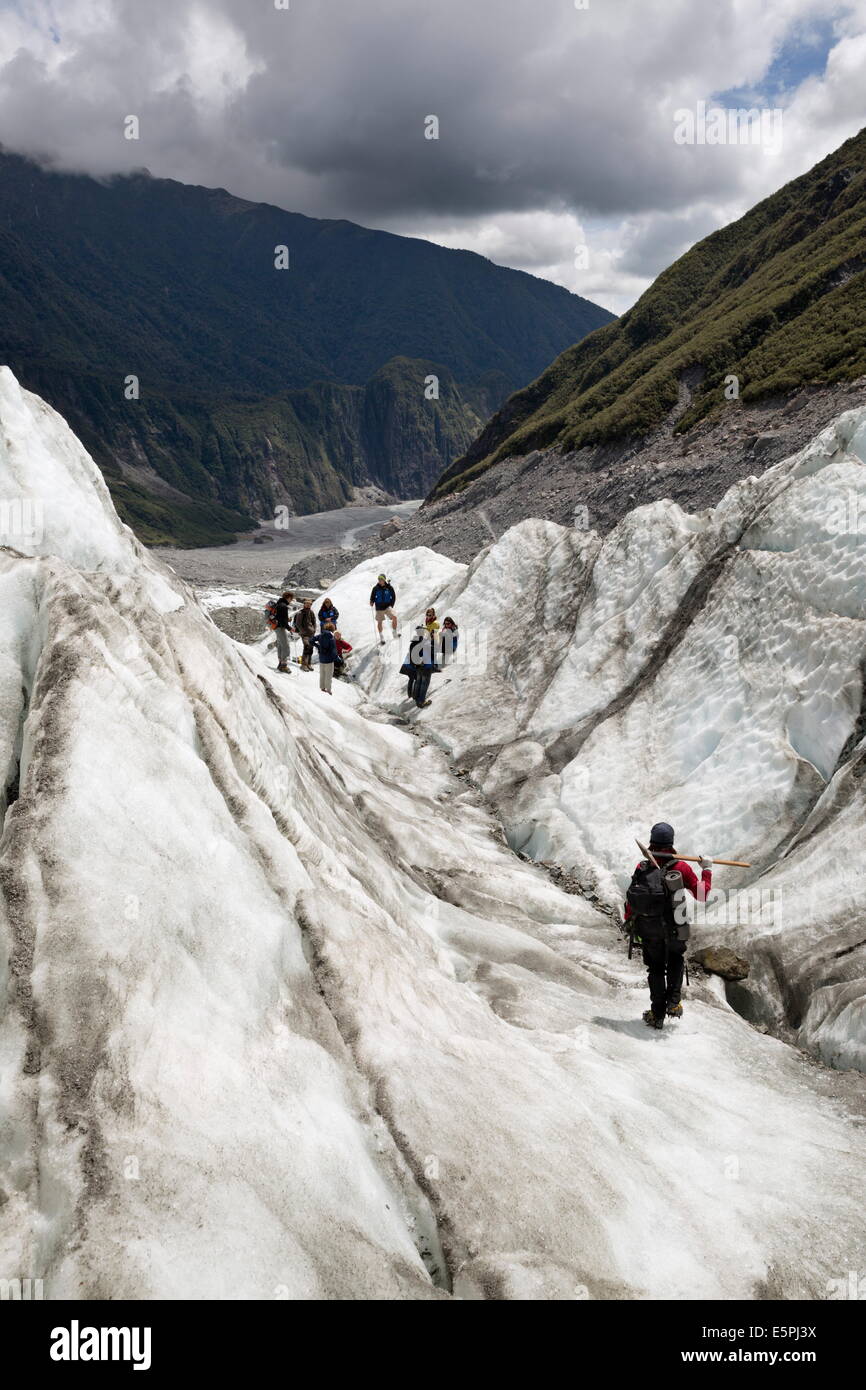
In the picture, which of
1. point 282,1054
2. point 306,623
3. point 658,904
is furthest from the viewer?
point 306,623

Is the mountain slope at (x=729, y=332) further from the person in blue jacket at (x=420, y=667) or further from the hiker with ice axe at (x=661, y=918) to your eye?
the hiker with ice axe at (x=661, y=918)

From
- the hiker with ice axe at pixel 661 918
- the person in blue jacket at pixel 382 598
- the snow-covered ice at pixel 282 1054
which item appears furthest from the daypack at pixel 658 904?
the person in blue jacket at pixel 382 598

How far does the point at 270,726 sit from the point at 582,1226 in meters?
8.98

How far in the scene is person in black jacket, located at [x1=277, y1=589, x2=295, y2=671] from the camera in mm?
26725

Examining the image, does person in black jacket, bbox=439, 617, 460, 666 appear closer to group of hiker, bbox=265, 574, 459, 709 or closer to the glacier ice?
group of hiker, bbox=265, 574, 459, 709

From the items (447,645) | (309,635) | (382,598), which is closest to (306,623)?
(309,635)

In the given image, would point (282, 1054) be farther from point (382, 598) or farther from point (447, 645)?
point (382, 598)

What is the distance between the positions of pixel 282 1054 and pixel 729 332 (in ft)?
319

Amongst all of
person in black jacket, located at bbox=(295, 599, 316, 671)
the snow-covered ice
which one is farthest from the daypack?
person in black jacket, located at bbox=(295, 599, 316, 671)

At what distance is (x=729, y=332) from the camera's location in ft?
288

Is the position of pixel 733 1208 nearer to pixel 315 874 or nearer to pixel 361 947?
pixel 361 947

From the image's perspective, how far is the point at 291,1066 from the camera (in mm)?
7746

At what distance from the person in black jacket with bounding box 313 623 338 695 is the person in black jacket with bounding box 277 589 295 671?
1188 millimetres
